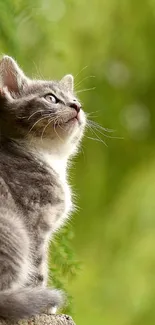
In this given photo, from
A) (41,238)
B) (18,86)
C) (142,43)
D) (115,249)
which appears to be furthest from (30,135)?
(142,43)

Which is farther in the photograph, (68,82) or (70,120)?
(68,82)

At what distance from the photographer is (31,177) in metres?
1.33

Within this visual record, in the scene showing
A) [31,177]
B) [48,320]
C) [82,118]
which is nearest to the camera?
[48,320]

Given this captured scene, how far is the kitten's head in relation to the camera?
54.3 inches

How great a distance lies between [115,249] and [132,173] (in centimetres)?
28

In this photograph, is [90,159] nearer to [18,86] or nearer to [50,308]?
[18,86]

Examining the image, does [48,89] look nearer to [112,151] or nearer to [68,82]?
[68,82]

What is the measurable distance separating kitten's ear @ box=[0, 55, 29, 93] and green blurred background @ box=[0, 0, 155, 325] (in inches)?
23.0

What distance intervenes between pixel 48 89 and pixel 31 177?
20 cm

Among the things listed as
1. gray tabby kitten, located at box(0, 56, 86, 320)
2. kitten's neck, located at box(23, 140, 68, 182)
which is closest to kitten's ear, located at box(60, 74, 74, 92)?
gray tabby kitten, located at box(0, 56, 86, 320)

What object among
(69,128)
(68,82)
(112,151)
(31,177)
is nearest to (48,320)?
(31,177)

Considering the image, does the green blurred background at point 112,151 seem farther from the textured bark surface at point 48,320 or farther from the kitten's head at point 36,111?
the textured bark surface at point 48,320

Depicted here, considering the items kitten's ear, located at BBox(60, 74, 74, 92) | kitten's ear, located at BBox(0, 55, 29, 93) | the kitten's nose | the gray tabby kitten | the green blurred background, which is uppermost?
the green blurred background

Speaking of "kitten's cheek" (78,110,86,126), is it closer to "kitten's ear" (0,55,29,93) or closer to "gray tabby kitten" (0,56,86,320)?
"gray tabby kitten" (0,56,86,320)
